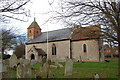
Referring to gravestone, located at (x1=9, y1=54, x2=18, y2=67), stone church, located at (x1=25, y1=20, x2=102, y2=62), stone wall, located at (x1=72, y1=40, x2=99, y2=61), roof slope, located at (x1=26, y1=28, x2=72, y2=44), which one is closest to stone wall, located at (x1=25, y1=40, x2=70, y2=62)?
stone church, located at (x1=25, y1=20, x2=102, y2=62)

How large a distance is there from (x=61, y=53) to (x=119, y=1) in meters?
24.1

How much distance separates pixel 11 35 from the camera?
12930 millimetres

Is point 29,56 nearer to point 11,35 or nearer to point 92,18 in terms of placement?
point 11,35

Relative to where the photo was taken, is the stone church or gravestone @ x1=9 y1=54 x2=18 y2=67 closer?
gravestone @ x1=9 y1=54 x2=18 y2=67

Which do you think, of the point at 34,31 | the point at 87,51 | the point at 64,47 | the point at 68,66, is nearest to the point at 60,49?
the point at 64,47

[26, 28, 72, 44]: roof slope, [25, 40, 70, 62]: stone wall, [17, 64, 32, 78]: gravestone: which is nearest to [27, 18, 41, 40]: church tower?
[26, 28, 72, 44]: roof slope

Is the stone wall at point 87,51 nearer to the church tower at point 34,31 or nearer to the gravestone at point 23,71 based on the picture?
the church tower at point 34,31

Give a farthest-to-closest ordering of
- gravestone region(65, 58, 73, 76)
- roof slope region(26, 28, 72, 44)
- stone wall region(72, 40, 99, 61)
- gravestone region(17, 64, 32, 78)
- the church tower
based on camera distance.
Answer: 1. the church tower
2. roof slope region(26, 28, 72, 44)
3. stone wall region(72, 40, 99, 61)
4. gravestone region(65, 58, 73, 76)
5. gravestone region(17, 64, 32, 78)

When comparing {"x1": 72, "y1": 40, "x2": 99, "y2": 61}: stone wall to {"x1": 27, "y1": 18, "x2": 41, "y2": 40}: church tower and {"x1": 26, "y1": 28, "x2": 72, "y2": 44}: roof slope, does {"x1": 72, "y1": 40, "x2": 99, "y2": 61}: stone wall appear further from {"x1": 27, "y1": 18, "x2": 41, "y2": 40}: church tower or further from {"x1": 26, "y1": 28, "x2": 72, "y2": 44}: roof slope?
{"x1": 27, "y1": 18, "x2": 41, "y2": 40}: church tower

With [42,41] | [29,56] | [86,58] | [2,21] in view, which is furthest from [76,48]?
[2,21]

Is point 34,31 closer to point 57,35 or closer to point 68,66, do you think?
point 57,35

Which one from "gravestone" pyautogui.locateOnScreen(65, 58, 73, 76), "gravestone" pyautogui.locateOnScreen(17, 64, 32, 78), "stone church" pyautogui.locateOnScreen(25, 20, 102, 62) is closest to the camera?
"gravestone" pyautogui.locateOnScreen(17, 64, 32, 78)

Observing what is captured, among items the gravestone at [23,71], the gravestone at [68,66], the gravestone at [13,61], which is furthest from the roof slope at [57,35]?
the gravestone at [23,71]

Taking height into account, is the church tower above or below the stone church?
above
